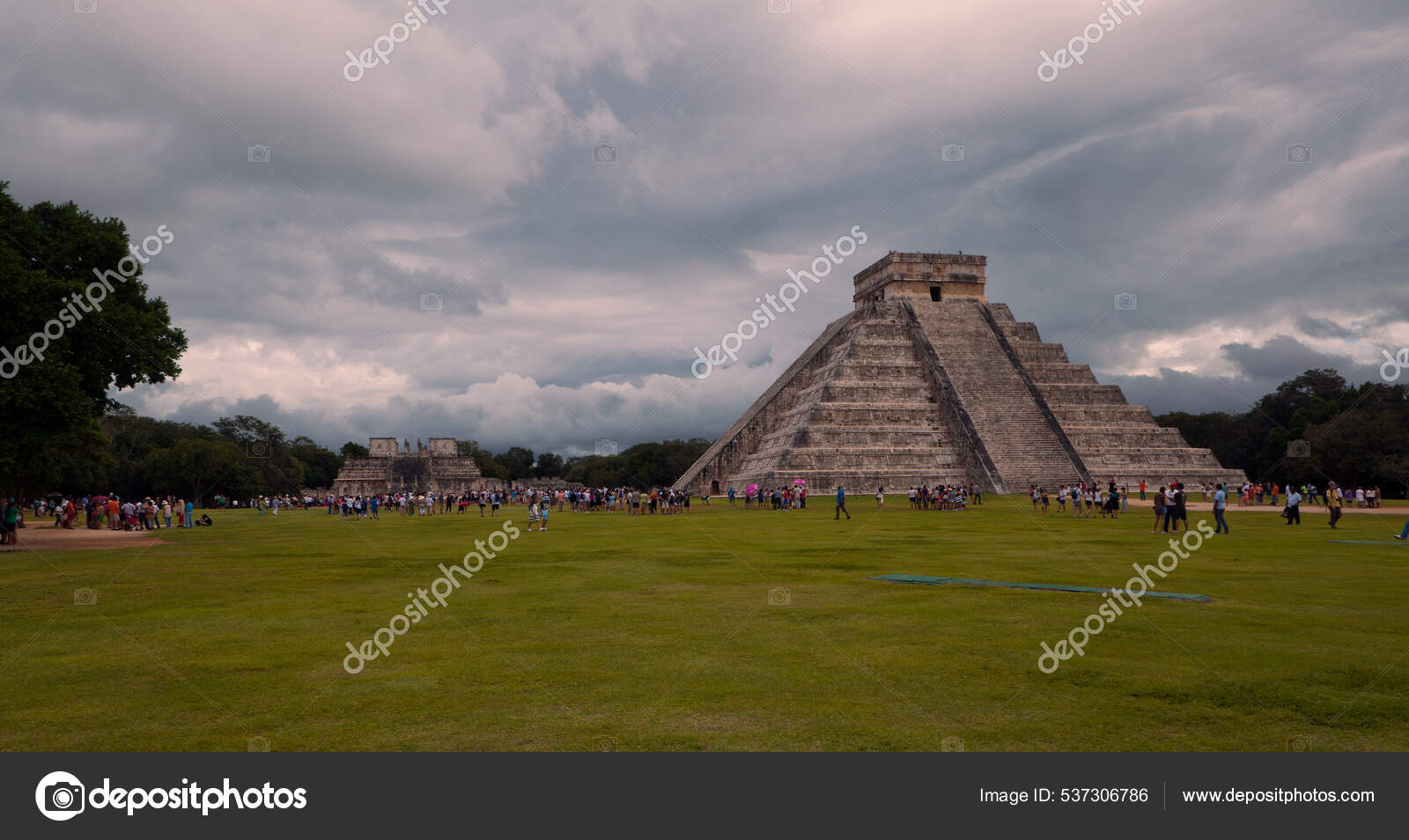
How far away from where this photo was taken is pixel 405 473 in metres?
78.1

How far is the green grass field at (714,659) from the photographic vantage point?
16.8 feet

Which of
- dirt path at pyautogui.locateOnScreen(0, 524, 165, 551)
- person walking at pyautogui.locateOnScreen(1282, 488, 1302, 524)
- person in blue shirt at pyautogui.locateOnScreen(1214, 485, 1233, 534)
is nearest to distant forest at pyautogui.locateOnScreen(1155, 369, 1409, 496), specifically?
person walking at pyautogui.locateOnScreen(1282, 488, 1302, 524)

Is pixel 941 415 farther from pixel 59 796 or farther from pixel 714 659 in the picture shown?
pixel 59 796

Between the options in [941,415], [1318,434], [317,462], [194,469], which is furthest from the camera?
[317,462]

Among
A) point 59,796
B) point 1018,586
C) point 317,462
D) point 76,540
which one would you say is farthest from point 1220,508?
point 317,462

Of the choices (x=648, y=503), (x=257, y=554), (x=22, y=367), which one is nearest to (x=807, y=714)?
(x=257, y=554)

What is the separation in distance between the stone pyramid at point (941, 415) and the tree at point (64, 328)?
28.5m

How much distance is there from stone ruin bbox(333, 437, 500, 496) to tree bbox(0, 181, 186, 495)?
1989 inches

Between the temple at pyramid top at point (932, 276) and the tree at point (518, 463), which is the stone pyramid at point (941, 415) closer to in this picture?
the temple at pyramid top at point (932, 276)

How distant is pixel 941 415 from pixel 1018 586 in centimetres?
4063

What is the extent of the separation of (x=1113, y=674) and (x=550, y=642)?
15.1 ft

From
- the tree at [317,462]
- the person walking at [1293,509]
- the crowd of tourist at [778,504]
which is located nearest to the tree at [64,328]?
the crowd of tourist at [778,504]

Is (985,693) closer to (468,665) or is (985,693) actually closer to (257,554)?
(468,665)

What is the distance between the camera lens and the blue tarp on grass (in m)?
9.95
